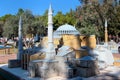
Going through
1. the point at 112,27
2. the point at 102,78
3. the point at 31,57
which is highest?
the point at 112,27

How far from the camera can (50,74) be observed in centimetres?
1355

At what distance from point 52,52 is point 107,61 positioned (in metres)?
5.87

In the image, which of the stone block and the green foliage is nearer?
the stone block

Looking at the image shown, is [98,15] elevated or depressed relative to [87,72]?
elevated

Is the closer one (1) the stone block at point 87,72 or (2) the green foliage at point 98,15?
(1) the stone block at point 87,72

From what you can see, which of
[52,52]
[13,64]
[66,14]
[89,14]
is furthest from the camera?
[66,14]

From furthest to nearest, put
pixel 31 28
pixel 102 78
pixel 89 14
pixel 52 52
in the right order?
pixel 31 28
pixel 89 14
pixel 52 52
pixel 102 78

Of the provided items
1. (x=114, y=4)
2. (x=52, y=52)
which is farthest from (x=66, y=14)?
(x=52, y=52)

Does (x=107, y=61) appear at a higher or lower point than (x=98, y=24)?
lower

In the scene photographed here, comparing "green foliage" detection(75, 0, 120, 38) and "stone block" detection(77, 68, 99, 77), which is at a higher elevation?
"green foliage" detection(75, 0, 120, 38)

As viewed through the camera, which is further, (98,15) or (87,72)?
(98,15)

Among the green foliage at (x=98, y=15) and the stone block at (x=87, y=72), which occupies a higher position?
the green foliage at (x=98, y=15)

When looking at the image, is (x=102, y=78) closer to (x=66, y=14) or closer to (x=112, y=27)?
(x=112, y=27)

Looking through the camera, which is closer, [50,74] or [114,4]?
[50,74]
